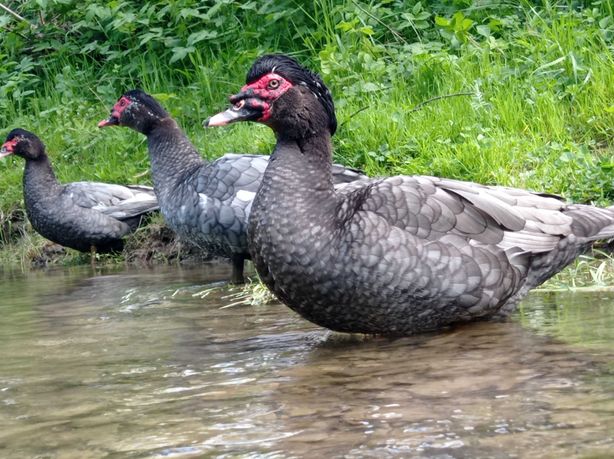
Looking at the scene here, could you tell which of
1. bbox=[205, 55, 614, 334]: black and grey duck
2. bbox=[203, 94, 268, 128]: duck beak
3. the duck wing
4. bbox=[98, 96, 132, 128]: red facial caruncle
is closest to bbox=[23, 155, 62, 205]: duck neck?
the duck wing

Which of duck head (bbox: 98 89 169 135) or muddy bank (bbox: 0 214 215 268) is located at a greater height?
duck head (bbox: 98 89 169 135)

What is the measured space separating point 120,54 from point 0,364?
24.0 ft

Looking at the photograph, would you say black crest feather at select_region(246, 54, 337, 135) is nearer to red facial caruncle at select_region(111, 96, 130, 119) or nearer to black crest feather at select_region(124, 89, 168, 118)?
black crest feather at select_region(124, 89, 168, 118)

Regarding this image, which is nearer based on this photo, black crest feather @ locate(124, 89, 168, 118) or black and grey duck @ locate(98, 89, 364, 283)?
black and grey duck @ locate(98, 89, 364, 283)

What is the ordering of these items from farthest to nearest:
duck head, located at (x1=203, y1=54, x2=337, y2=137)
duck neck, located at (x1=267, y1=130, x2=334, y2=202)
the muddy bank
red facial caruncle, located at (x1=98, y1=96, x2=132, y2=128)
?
red facial caruncle, located at (x1=98, y1=96, x2=132, y2=128)
the muddy bank
duck head, located at (x1=203, y1=54, x2=337, y2=137)
duck neck, located at (x1=267, y1=130, x2=334, y2=202)

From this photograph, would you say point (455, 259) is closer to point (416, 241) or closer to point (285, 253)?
point (416, 241)

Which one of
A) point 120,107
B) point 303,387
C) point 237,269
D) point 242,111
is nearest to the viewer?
point 303,387

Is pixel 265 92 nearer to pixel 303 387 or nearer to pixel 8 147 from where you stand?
pixel 303 387

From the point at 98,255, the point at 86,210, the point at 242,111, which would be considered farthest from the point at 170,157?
the point at 242,111

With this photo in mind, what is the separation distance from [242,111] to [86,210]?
17.5ft

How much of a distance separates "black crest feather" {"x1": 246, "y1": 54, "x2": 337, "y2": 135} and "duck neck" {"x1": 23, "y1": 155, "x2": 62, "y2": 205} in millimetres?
5600

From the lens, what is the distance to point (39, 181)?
1027cm

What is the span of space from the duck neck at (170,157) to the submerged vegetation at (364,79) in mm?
662

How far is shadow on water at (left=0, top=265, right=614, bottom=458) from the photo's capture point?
309 cm
